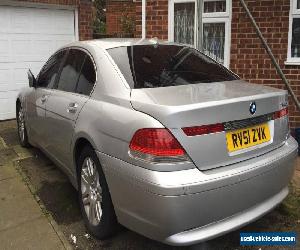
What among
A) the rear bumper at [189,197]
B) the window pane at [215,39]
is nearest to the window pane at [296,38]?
the window pane at [215,39]

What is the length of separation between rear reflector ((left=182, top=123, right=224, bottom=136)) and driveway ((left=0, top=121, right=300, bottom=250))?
103 cm

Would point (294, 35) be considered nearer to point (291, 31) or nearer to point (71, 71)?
point (291, 31)

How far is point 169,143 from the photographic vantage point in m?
2.61

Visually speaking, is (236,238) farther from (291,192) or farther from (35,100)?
(35,100)

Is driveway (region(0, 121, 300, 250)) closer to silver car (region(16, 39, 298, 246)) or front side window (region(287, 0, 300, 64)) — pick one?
silver car (region(16, 39, 298, 246))

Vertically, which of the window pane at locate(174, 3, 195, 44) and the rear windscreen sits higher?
the window pane at locate(174, 3, 195, 44)

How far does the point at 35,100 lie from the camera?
491cm

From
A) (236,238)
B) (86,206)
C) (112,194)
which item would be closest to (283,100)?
(236,238)

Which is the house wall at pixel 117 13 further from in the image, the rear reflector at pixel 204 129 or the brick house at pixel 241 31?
the rear reflector at pixel 204 129

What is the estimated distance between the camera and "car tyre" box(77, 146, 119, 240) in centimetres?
313

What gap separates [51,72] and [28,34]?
179 inches

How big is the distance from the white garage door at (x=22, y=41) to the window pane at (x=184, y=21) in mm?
3294

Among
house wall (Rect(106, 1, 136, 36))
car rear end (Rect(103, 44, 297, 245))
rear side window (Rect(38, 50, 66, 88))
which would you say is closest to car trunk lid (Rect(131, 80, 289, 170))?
car rear end (Rect(103, 44, 297, 245))

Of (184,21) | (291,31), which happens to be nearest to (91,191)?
(291,31)
